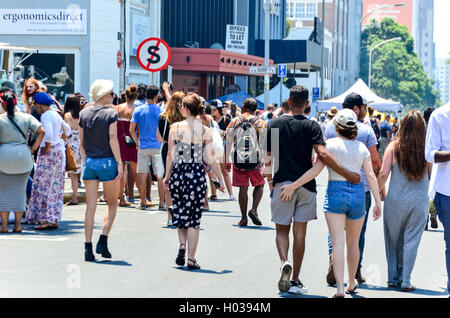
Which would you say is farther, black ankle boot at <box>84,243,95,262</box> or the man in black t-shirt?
black ankle boot at <box>84,243,95,262</box>

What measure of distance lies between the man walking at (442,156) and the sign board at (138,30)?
2686 cm

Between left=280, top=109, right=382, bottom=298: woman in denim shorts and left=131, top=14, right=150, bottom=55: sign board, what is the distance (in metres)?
26.5

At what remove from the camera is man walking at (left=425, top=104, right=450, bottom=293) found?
7.14 meters

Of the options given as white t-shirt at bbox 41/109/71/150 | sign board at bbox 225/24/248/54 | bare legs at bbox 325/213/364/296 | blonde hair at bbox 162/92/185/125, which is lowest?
bare legs at bbox 325/213/364/296

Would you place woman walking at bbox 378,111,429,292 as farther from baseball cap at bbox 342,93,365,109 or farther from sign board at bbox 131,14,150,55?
sign board at bbox 131,14,150,55

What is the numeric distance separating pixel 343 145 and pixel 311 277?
5.19 feet

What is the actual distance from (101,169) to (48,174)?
2.71 metres

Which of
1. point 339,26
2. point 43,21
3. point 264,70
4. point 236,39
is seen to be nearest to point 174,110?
point 264,70

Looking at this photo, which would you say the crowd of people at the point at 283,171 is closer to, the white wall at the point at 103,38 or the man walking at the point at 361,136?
the man walking at the point at 361,136

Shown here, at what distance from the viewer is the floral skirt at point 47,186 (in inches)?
444

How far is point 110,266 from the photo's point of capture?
8617 mm

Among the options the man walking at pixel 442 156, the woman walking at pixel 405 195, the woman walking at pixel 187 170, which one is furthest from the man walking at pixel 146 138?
the man walking at pixel 442 156

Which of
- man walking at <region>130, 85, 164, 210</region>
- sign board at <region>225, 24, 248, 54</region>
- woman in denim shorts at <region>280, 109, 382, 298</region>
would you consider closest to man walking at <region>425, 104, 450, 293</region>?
woman in denim shorts at <region>280, 109, 382, 298</region>
